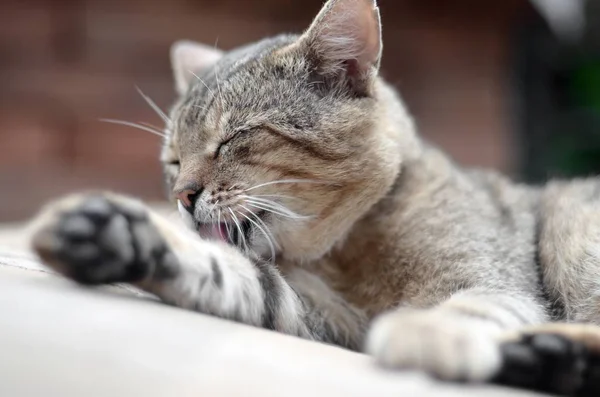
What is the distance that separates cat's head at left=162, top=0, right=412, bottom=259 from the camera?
120cm

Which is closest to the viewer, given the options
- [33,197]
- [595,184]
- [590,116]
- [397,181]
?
[397,181]

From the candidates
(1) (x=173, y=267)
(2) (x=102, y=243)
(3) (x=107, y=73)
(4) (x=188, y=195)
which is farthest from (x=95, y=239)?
(3) (x=107, y=73)

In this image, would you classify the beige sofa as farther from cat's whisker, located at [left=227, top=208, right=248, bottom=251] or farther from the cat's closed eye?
the cat's closed eye

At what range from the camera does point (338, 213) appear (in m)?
1.28

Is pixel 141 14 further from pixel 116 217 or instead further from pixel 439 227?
Answer: pixel 116 217

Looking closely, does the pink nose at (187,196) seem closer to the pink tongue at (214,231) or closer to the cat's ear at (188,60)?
the pink tongue at (214,231)

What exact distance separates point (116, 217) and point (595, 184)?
4.07ft

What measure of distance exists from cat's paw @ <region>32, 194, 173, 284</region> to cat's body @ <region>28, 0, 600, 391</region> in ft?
0.57

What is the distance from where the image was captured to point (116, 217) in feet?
2.69

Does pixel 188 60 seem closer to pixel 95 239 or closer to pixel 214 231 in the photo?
pixel 214 231

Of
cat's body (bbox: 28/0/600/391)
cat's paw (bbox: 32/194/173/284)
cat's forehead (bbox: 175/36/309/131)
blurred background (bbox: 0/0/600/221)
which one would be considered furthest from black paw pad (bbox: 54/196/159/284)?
blurred background (bbox: 0/0/600/221)

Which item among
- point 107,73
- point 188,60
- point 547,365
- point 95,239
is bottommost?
point 547,365

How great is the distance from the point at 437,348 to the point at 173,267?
39 centimetres

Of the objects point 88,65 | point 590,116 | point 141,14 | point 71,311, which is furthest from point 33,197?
point 590,116
